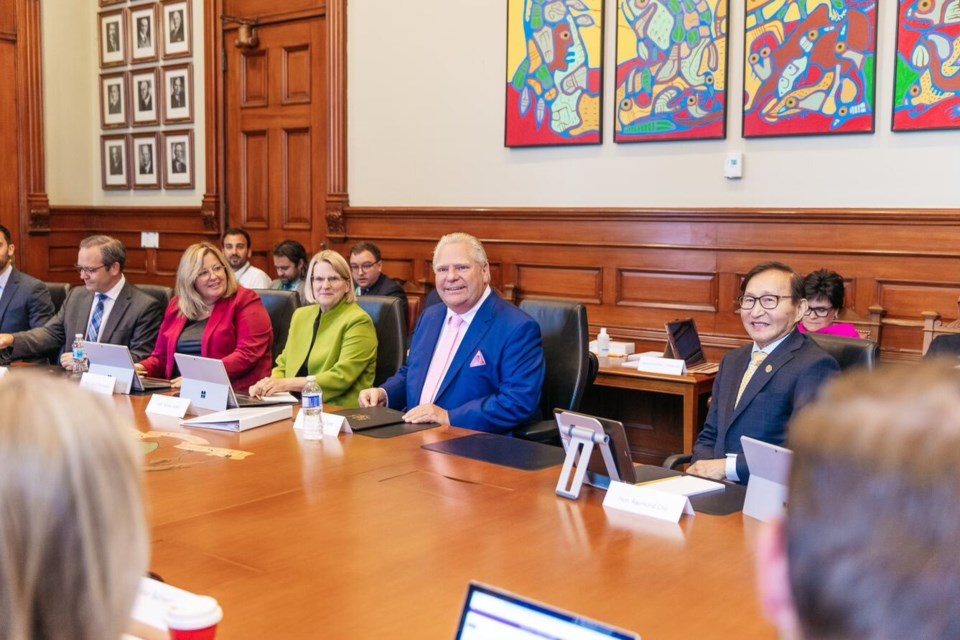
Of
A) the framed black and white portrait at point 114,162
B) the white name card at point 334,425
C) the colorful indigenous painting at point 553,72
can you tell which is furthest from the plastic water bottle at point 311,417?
the framed black and white portrait at point 114,162

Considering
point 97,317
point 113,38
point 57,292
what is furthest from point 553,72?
point 113,38

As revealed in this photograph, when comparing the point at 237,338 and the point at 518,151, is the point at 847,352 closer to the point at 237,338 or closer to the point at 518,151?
the point at 237,338

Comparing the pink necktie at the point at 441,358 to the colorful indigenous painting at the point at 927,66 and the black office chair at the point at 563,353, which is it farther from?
the colorful indigenous painting at the point at 927,66

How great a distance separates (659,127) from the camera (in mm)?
5762

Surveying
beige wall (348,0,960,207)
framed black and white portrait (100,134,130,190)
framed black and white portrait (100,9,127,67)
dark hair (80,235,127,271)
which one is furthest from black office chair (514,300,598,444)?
framed black and white portrait (100,9,127,67)

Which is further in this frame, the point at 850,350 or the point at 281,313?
the point at 281,313

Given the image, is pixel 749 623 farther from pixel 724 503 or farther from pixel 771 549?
pixel 771 549

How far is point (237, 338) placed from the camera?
467 centimetres

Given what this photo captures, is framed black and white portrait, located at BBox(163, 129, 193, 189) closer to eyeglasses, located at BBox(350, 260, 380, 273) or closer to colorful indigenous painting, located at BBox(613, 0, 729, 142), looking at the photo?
eyeglasses, located at BBox(350, 260, 380, 273)

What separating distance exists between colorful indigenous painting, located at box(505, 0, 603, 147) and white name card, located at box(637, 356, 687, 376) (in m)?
1.72

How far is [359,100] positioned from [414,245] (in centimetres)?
116

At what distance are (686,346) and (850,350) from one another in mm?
1687

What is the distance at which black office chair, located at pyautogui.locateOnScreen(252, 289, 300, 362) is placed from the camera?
495 cm

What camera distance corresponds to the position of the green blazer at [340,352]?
4285 millimetres
